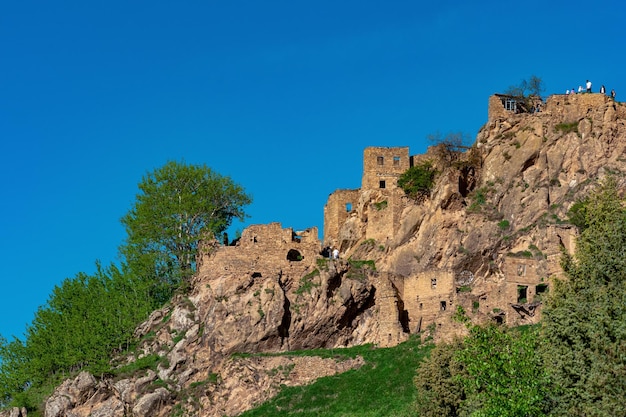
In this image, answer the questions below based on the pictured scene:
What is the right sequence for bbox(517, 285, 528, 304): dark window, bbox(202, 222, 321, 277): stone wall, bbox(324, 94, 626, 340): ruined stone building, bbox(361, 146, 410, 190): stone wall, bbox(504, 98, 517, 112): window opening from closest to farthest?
bbox(517, 285, 528, 304): dark window < bbox(324, 94, 626, 340): ruined stone building < bbox(202, 222, 321, 277): stone wall < bbox(504, 98, 517, 112): window opening < bbox(361, 146, 410, 190): stone wall

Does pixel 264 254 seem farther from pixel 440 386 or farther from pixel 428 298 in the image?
pixel 440 386

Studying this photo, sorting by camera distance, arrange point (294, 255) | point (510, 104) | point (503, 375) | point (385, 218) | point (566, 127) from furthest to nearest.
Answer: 1. point (510, 104)
2. point (385, 218)
3. point (566, 127)
4. point (294, 255)
5. point (503, 375)

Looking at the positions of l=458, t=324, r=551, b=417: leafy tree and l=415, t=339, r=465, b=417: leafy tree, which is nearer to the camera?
l=458, t=324, r=551, b=417: leafy tree

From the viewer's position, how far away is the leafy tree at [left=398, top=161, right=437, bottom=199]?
295 feet

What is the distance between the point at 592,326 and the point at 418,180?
1616 inches

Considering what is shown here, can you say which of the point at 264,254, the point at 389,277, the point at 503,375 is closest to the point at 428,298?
the point at 389,277

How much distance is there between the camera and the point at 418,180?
90562 millimetres

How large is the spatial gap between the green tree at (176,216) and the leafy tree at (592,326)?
3584 cm

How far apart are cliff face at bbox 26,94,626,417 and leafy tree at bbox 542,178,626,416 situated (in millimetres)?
13599

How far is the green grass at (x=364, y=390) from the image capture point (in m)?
66.9

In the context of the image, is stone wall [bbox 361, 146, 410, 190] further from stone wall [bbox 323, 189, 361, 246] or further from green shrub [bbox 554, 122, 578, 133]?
green shrub [bbox 554, 122, 578, 133]

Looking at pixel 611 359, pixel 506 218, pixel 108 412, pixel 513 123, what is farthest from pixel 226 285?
pixel 611 359

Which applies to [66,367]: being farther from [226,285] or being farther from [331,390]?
[331,390]

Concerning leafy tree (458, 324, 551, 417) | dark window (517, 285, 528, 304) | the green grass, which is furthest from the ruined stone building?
leafy tree (458, 324, 551, 417)
